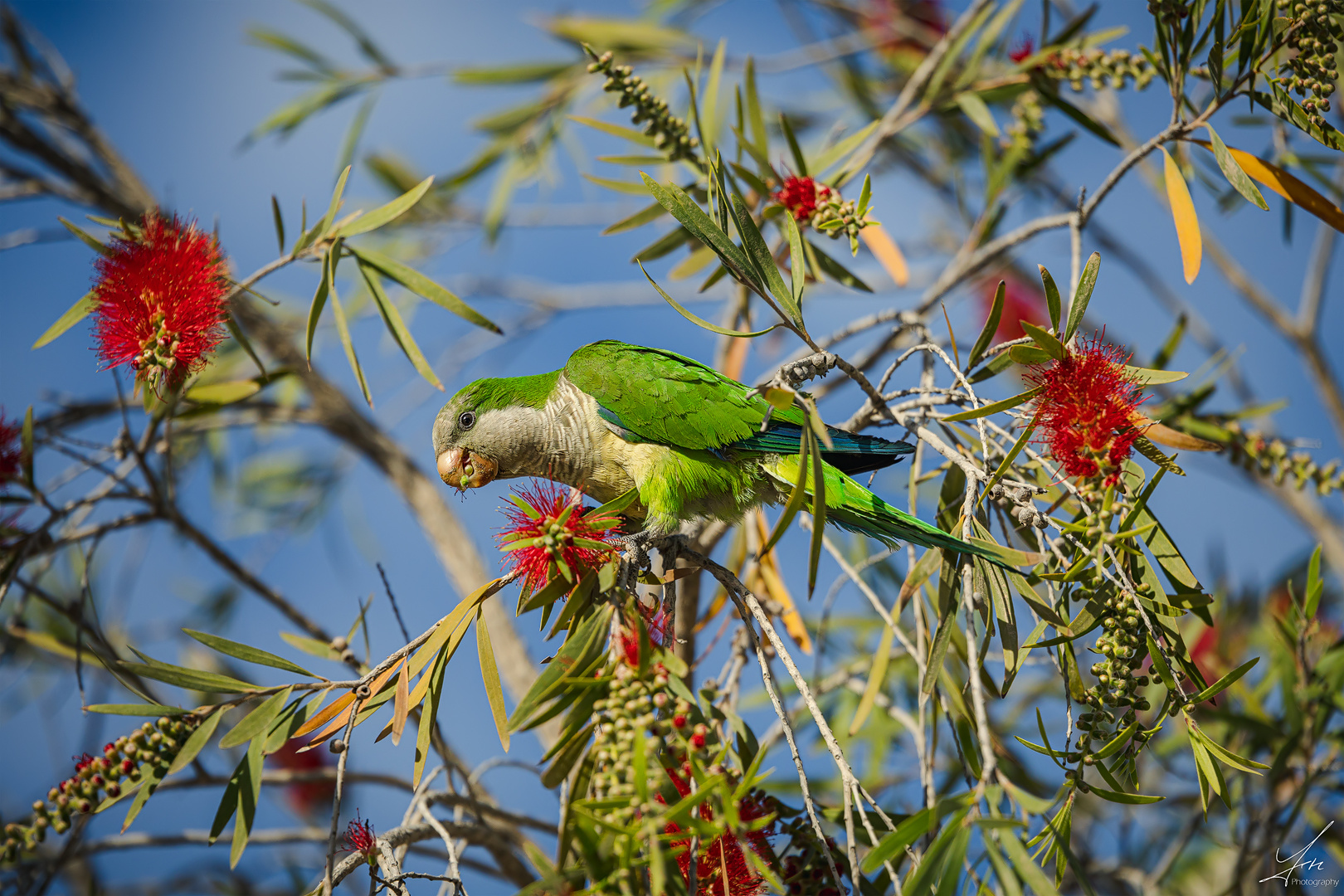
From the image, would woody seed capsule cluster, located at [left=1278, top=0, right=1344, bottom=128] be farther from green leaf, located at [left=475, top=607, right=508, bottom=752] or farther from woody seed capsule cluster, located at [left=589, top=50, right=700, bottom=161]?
green leaf, located at [left=475, top=607, right=508, bottom=752]

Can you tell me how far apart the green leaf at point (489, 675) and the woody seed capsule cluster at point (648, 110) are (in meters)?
1.08

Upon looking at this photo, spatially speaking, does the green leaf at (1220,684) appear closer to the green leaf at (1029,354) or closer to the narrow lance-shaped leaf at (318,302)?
the green leaf at (1029,354)

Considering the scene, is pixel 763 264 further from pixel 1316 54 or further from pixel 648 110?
pixel 1316 54

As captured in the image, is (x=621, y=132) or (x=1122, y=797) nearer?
(x=1122, y=797)

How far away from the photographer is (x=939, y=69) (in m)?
2.17

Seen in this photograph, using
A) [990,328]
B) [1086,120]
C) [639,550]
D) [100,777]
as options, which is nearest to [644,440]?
[639,550]

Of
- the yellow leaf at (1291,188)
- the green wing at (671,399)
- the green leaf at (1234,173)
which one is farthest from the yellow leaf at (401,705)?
the yellow leaf at (1291,188)

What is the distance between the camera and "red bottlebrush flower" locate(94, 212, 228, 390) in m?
1.40

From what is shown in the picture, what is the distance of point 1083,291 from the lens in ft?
3.91

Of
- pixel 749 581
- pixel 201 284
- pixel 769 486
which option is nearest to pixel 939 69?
pixel 769 486

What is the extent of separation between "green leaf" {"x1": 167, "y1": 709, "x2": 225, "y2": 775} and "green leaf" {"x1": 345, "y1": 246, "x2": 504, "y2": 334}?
82cm

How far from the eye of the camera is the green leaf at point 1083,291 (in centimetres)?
117

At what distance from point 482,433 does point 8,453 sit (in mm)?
990

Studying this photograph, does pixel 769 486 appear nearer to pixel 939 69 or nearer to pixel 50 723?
pixel 939 69
